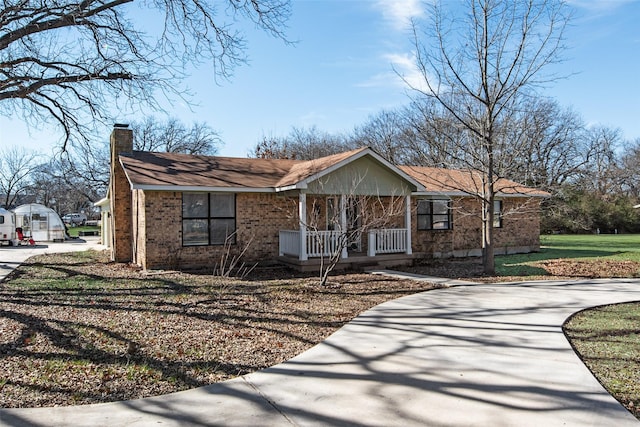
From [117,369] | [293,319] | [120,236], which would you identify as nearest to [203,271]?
[120,236]

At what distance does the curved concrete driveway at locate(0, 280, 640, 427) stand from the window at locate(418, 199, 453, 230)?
11420 mm

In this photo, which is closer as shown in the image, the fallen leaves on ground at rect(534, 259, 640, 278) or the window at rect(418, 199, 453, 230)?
the fallen leaves on ground at rect(534, 259, 640, 278)

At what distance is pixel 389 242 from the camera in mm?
16031

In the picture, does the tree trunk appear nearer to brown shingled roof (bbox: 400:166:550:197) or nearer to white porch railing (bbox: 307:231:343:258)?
white porch railing (bbox: 307:231:343:258)

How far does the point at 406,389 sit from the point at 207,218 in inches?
443

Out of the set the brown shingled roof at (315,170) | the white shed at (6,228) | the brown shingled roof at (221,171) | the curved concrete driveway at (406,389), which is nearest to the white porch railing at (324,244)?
the brown shingled roof at (315,170)

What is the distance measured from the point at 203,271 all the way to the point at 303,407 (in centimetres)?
1045

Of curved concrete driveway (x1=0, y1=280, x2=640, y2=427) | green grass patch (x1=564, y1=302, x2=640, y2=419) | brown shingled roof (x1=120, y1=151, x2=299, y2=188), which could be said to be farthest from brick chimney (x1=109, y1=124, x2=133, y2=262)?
green grass patch (x1=564, y1=302, x2=640, y2=419)

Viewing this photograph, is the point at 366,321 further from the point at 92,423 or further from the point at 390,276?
the point at 390,276

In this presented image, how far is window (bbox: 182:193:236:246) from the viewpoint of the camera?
14711 mm

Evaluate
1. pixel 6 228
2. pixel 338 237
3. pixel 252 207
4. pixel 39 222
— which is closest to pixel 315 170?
pixel 338 237

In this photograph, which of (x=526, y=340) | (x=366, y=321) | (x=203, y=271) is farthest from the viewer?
(x=203, y=271)

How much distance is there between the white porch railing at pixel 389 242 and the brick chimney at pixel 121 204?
8.75 m

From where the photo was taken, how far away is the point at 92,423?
153 inches
